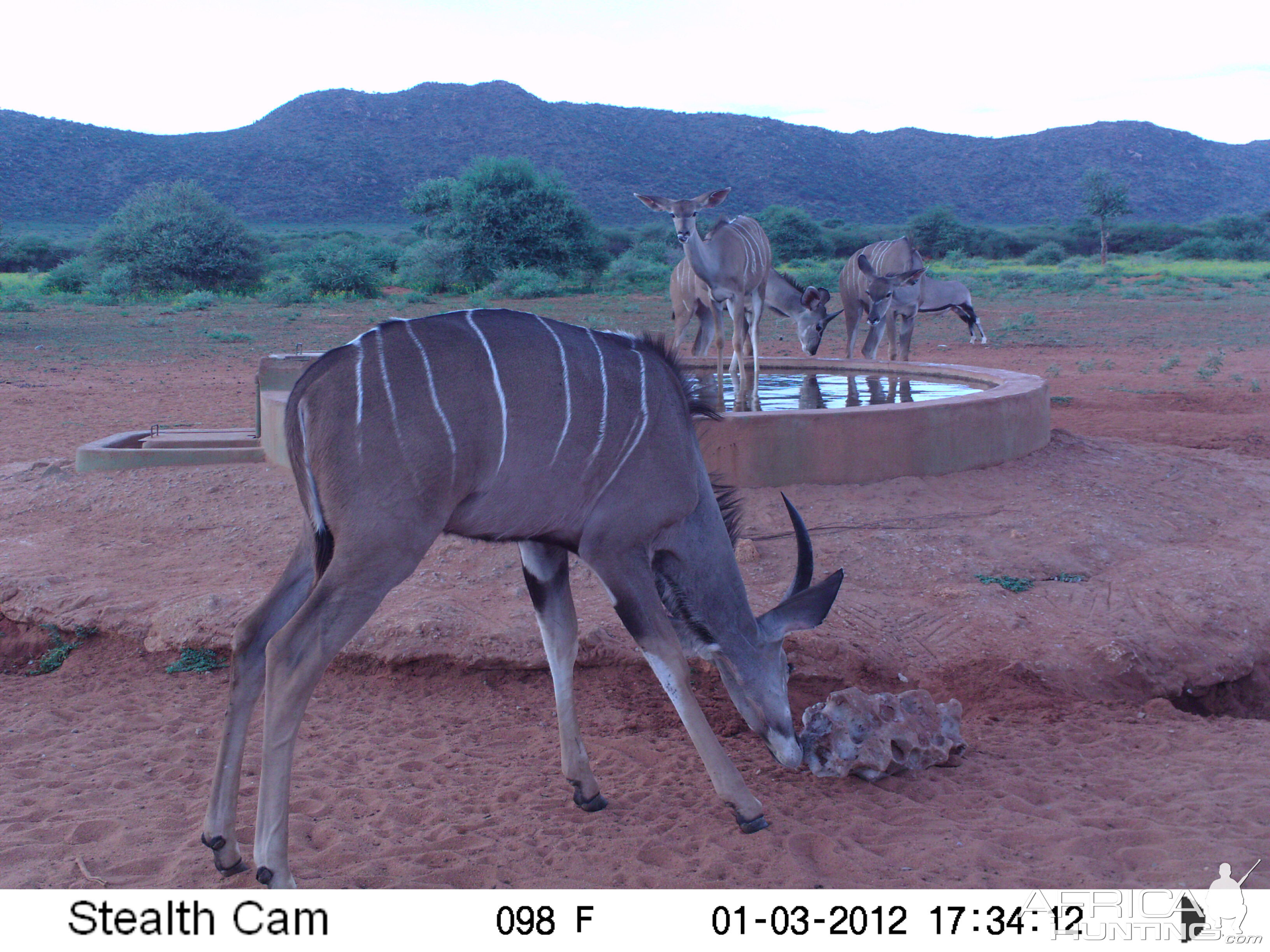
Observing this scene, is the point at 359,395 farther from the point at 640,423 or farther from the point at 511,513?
the point at 640,423

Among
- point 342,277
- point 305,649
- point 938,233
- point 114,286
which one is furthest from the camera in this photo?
point 938,233

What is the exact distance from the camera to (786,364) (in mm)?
11305

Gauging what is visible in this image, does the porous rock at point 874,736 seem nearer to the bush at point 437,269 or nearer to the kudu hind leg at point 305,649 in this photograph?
the kudu hind leg at point 305,649

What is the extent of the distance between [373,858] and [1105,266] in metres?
41.7

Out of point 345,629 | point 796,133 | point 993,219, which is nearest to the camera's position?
point 345,629

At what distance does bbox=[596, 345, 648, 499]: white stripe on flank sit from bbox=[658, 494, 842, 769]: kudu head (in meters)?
0.51

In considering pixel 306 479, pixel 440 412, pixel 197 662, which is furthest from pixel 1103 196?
pixel 306 479

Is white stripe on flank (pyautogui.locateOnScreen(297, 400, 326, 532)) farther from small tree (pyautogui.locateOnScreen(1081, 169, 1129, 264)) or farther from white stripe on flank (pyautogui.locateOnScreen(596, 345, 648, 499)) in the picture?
small tree (pyautogui.locateOnScreen(1081, 169, 1129, 264))

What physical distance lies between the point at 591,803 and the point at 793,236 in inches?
1638

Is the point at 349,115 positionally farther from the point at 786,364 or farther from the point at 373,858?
the point at 373,858

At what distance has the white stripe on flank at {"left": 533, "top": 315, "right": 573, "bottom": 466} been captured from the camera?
3.37m

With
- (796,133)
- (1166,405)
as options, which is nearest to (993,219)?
(796,133)

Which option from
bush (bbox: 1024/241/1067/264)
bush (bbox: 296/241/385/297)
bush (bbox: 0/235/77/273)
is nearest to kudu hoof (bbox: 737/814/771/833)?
bush (bbox: 296/241/385/297)

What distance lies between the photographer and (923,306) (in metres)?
16.7
